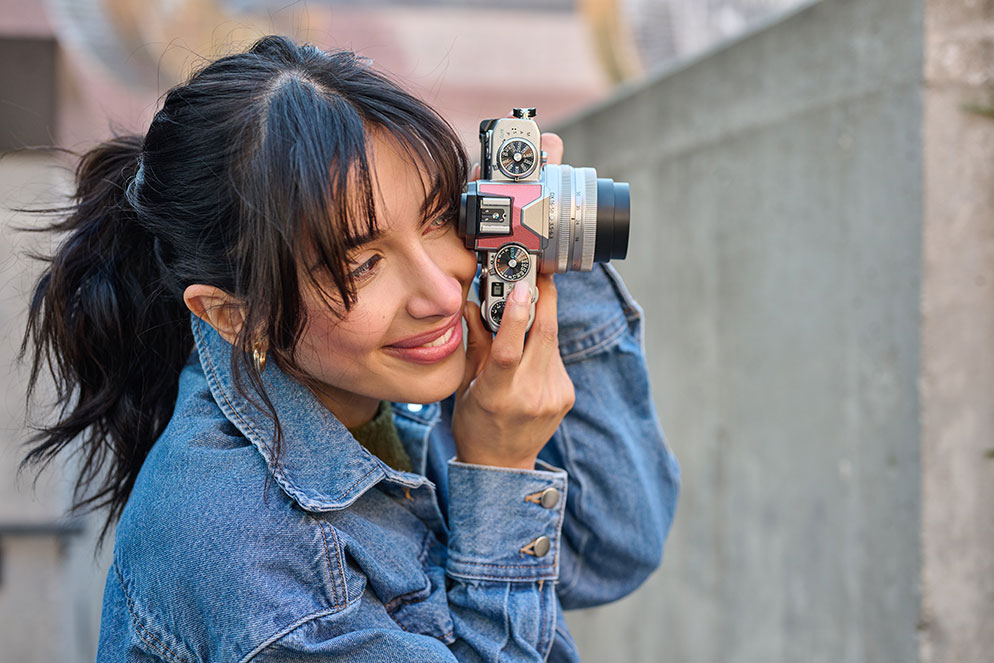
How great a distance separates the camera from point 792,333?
81.0 inches

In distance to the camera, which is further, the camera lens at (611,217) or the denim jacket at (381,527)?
the camera lens at (611,217)

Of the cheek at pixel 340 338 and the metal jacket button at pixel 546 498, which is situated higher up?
the cheek at pixel 340 338

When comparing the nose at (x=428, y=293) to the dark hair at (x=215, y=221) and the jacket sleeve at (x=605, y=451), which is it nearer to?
the dark hair at (x=215, y=221)

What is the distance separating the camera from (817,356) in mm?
1954

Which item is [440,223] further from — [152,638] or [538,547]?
[152,638]

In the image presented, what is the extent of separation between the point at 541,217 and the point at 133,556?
1.86 ft

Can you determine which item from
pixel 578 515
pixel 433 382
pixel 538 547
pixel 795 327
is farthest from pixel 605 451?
pixel 795 327

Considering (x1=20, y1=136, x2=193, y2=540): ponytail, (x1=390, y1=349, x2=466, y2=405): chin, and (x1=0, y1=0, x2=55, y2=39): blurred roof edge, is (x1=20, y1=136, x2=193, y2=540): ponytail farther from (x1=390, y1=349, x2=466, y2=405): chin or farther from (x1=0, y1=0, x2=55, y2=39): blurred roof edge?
(x1=0, y1=0, x2=55, y2=39): blurred roof edge

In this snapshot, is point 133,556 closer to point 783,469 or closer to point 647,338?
point 783,469

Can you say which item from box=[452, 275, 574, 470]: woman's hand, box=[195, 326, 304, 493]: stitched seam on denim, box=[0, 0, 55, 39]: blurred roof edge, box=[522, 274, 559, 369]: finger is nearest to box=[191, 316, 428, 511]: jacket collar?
box=[195, 326, 304, 493]: stitched seam on denim

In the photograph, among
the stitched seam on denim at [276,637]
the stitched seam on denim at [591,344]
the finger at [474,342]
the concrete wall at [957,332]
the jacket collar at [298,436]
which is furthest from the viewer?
the concrete wall at [957,332]

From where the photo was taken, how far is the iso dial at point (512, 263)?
3.56ft

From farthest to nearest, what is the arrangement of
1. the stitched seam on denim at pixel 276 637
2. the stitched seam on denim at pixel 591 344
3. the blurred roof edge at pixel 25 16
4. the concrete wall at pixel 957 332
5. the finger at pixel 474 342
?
the blurred roof edge at pixel 25 16 < the concrete wall at pixel 957 332 < the stitched seam on denim at pixel 591 344 < the finger at pixel 474 342 < the stitched seam on denim at pixel 276 637

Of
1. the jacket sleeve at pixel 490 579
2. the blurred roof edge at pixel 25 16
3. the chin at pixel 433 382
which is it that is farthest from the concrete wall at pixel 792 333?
the blurred roof edge at pixel 25 16
